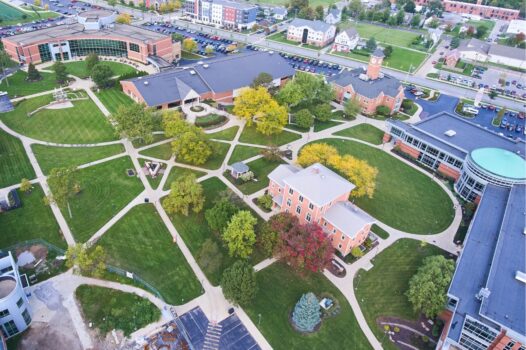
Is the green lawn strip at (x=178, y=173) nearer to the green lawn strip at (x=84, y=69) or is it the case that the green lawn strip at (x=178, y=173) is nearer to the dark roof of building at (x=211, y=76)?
the dark roof of building at (x=211, y=76)

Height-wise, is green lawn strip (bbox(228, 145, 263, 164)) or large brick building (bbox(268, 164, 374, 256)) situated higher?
large brick building (bbox(268, 164, 374, 256))

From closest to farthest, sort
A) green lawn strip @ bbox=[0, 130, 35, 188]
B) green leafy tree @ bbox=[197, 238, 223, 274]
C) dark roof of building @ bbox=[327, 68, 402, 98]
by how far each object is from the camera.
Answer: green leafy tree @ bbox=[197, 238, 223, 274] → green lawn strip @ bbox=[0, 130, 35, 188] → dark roof of building @ bbox=[327, 68, 402, 98]

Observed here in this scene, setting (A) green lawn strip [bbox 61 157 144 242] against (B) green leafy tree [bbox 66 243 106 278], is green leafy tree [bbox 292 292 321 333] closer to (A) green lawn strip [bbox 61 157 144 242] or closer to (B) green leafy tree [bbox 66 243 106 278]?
(B) green leafy tree [bbox 66 243 106 278]

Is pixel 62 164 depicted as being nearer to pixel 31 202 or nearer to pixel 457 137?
pixel 31 202

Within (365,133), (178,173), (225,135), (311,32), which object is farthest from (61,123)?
(311,32)

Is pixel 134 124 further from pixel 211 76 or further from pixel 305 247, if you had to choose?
pixel 305 247

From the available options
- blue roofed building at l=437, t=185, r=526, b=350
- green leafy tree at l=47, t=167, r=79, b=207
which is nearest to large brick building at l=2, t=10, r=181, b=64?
green leafy tree at l=47, t=167, r=79, b=207
